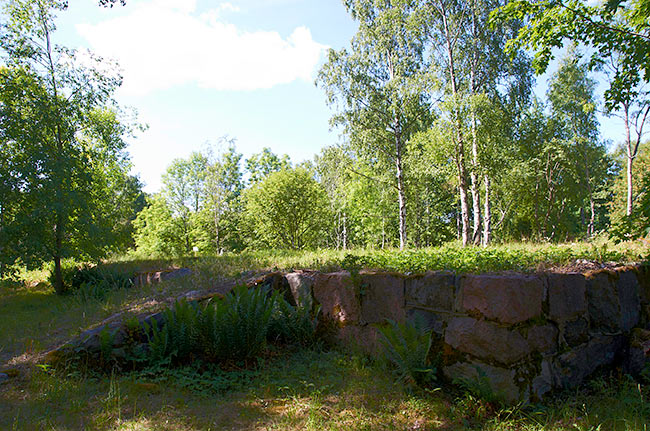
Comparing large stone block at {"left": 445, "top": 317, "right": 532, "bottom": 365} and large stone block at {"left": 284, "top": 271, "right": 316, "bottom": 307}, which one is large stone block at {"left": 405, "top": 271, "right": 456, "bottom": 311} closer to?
large stone block at {"left": 445, "top": 317, "right": 532, "bottom": 365}

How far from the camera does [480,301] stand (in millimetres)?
3609

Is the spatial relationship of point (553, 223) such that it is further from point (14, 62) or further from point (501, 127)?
point (14, 62)

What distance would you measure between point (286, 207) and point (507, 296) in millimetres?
14539

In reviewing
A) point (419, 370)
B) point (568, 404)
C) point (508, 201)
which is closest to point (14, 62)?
point (419, 370)

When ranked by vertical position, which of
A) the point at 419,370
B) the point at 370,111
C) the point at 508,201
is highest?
the point at 370,111

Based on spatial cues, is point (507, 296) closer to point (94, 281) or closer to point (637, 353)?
point (637, 353)

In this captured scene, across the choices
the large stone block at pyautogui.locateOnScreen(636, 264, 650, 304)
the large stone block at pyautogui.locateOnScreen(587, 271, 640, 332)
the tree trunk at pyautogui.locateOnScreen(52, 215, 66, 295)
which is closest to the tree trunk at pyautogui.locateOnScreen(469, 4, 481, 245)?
the large stone block at pyautogui.locateOnScreen(636, 264, 650, 304)

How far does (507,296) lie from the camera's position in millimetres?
3453

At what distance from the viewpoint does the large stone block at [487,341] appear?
3.40 m

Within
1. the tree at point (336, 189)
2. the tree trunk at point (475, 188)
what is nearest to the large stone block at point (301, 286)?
the tree trunk at point (475, 188)

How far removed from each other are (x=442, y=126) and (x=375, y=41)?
5.33 m

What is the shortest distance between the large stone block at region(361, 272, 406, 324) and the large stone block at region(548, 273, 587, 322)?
1449mm

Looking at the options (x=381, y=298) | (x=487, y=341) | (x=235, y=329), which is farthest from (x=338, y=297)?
(x=487, y=341)

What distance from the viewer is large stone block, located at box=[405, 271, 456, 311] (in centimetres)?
391
